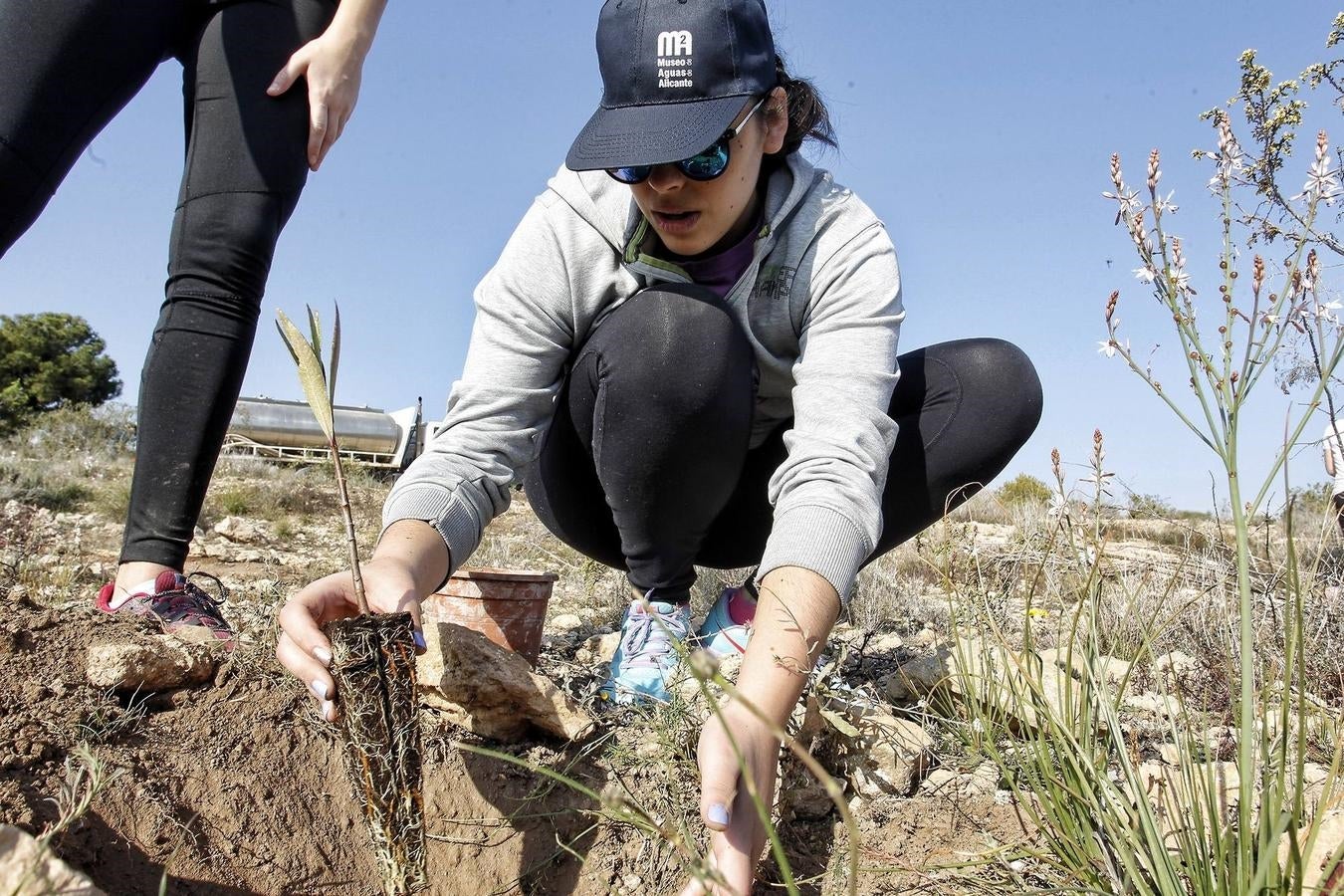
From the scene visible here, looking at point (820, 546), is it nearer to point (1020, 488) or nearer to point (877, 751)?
point (877, 751)

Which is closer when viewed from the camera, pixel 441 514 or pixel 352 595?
pixel 352 595

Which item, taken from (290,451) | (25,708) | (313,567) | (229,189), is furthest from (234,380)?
(290,451)

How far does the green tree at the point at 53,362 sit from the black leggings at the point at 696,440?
19.1 m

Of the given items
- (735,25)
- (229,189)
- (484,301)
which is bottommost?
(484,301)

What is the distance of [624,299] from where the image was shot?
2285 millimetres

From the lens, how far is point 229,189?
1989mm

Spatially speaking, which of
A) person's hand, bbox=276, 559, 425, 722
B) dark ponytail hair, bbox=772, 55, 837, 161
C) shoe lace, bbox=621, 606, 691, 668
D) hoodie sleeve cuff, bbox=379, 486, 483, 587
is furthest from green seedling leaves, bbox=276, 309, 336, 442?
dark ponytail hair, bbox=772, 55, 837, 161

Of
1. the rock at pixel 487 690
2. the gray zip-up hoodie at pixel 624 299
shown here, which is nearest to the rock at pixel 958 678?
the gray zip-up hoodie at pixel 624 299

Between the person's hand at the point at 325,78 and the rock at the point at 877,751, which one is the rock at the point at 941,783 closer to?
A: the rock at the point at 877,751

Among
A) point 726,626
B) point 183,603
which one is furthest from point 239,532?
point 726,626

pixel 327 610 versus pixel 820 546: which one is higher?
pixel 820 546

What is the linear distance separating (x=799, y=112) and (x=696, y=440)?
2.63 ft

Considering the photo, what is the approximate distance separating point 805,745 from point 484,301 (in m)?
1.17

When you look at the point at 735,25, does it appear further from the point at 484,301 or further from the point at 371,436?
the point at 371,436
